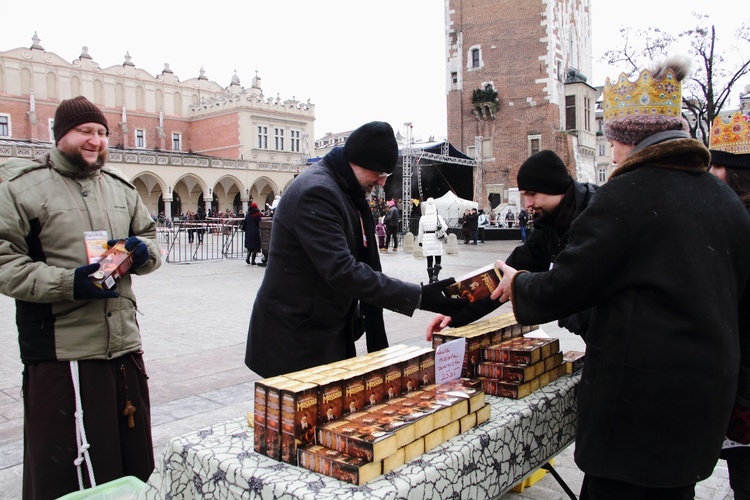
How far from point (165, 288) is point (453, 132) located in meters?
32.5

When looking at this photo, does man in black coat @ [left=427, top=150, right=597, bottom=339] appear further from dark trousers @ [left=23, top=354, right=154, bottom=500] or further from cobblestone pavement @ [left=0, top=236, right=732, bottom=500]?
dark trousers @ [left=23, top=354, right=154, bottom=500]

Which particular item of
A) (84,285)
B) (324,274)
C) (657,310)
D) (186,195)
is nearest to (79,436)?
(84,285)

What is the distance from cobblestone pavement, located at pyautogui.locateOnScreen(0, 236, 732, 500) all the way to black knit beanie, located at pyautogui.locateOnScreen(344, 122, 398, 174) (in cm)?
210

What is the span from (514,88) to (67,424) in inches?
1565

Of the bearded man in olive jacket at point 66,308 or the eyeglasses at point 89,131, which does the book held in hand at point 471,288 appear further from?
the eyeglasses at point 89,131

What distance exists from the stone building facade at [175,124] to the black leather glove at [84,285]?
43.9m

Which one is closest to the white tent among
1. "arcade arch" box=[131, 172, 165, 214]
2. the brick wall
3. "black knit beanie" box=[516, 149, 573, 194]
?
the brick wall

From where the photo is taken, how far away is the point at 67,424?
265cm

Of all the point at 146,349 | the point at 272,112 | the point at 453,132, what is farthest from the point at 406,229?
the point at 272,112

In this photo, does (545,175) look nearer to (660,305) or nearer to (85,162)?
(660,305)

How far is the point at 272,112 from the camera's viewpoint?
58094mm

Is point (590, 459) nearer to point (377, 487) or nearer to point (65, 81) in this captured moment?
point (377, 487)

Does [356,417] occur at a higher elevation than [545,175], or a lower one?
lower

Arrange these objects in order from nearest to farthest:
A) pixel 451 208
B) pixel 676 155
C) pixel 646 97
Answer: pixel 676 155 < pixel 646 97 < pixel 451 208
